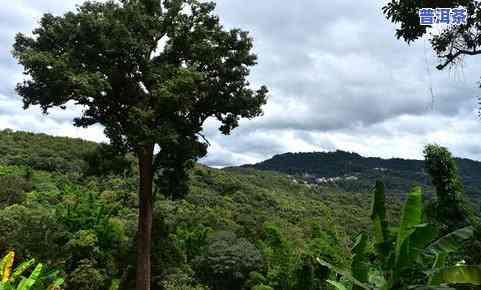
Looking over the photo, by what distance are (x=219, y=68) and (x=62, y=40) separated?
6517mm

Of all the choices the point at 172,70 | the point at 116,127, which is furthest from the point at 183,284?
the point at 172,70

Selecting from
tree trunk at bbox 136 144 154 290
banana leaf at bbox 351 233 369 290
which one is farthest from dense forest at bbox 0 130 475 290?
banana leaf at bbox 351 233 369 290

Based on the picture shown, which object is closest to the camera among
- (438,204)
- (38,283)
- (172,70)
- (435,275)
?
(435,275)

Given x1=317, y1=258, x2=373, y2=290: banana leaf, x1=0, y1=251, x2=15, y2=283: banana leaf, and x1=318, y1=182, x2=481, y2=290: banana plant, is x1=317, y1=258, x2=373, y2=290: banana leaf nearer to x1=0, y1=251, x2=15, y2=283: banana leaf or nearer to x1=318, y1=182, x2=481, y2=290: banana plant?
x1=318, y1=182, x2=481, y2=290: banana plant

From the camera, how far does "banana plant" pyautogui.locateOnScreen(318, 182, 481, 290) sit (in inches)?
368

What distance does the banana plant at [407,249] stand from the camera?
934 centimetres

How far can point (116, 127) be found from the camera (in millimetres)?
21094

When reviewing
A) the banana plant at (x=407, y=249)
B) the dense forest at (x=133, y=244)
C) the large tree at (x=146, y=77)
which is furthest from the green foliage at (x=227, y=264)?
the banana plant at (x=407, y=249)

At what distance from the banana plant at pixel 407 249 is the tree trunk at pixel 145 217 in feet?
41.3

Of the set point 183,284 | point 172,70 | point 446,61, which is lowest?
point 183,284

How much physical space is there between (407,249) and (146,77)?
14.1 metres

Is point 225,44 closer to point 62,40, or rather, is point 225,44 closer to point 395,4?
point 62,40

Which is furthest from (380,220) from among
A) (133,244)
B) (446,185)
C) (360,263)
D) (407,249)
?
(133,244)

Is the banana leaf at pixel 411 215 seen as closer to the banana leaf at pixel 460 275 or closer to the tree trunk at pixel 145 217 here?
the banana leaf at pixel 460 275
